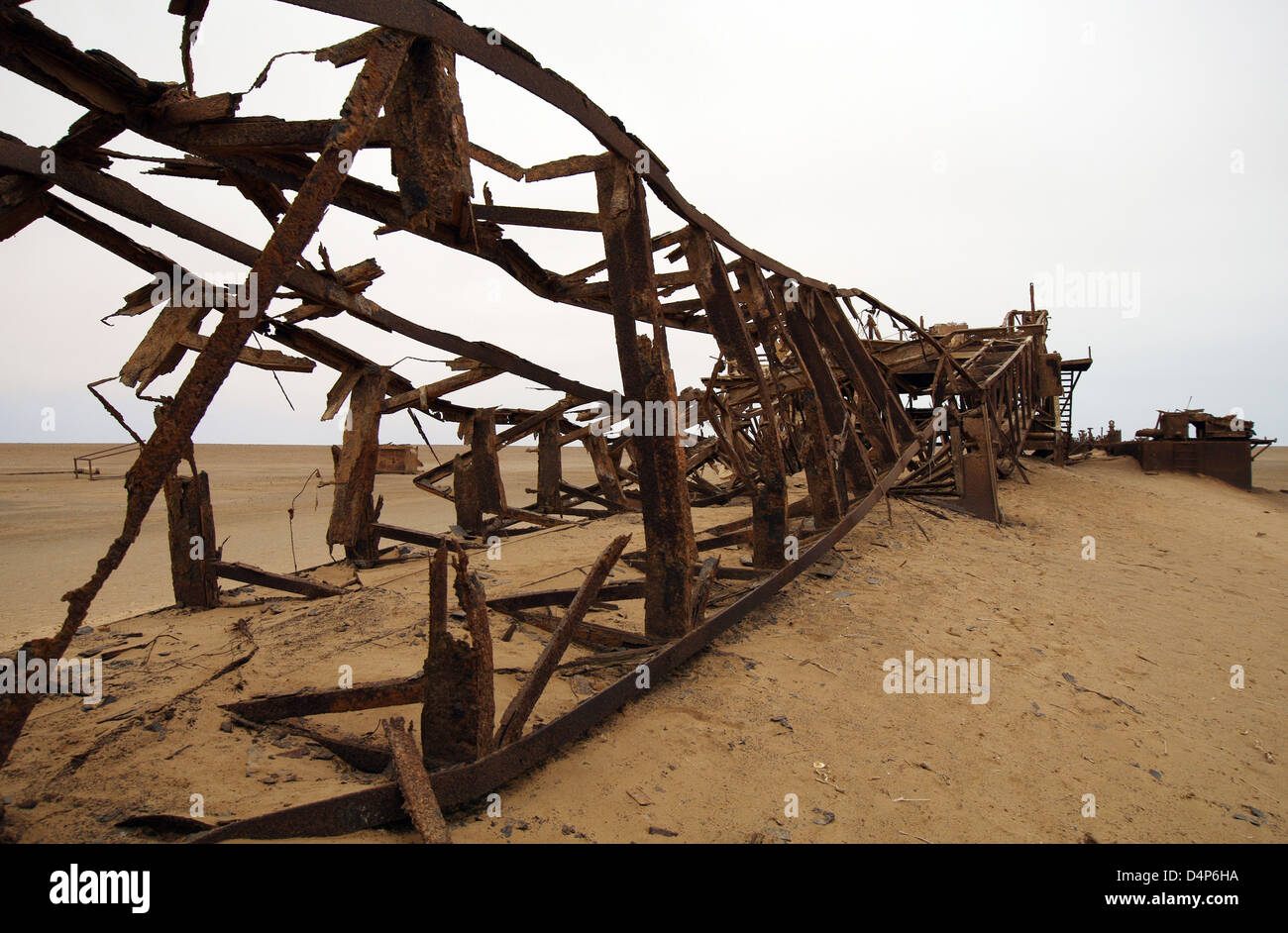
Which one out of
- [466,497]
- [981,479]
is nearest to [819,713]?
[466,497]

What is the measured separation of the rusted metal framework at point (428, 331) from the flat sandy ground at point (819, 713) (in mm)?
268

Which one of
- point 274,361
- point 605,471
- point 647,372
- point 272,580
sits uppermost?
point 274,361

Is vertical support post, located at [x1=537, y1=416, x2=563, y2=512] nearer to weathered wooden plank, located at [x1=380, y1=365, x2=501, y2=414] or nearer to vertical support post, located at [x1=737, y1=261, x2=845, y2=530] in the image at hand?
weathered wooden plank, located at [x1=380, y1=365, x2=501, y2=414]

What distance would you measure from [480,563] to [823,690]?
13.6ft

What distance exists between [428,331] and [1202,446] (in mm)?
18731

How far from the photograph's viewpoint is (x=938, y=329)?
15734mm

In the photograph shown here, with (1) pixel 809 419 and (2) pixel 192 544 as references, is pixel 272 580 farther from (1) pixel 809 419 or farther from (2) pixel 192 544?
(1) pixel 809 419

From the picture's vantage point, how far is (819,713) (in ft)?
12.8

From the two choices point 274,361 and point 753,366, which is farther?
point 274,361

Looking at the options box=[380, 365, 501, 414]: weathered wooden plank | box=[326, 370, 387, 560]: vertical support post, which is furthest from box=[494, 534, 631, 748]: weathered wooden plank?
box=[380, 365, 501, 414]: weathered wooden plank

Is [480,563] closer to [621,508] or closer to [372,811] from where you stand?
[621,508]
